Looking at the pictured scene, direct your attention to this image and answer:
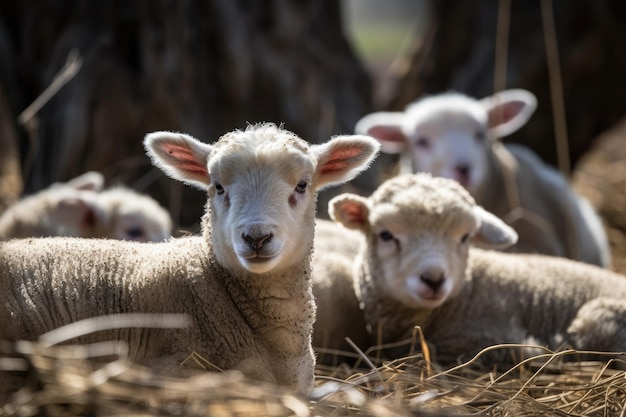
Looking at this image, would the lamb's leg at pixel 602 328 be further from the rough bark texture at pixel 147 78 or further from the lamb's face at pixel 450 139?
the rough bark texture at pixel 147 78

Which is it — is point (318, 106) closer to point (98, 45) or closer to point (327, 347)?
point (98, 45)

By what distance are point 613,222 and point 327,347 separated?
16.3 feet

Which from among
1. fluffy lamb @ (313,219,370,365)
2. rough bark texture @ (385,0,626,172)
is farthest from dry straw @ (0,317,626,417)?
rough bark texture @ (385,0,626,172)

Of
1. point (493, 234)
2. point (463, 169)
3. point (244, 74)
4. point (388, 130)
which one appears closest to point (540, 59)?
point (388, 130)

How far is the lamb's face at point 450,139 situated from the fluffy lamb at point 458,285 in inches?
59.5

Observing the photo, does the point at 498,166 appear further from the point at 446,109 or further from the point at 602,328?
the point at 602,328

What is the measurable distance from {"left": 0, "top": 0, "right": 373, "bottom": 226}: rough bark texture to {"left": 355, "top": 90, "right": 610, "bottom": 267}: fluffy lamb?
0.96m

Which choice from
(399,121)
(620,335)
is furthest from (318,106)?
(620,335)

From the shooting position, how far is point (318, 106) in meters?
8.33

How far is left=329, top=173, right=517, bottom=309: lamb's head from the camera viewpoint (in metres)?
4.91

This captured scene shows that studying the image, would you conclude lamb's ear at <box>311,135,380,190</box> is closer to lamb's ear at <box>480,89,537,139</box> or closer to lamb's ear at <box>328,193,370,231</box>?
lamb's ear at <box>328,193,370,231</box>

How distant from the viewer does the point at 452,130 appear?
23.2 feet

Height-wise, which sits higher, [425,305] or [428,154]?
[428,154]

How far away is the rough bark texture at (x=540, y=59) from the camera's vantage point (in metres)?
9.13
